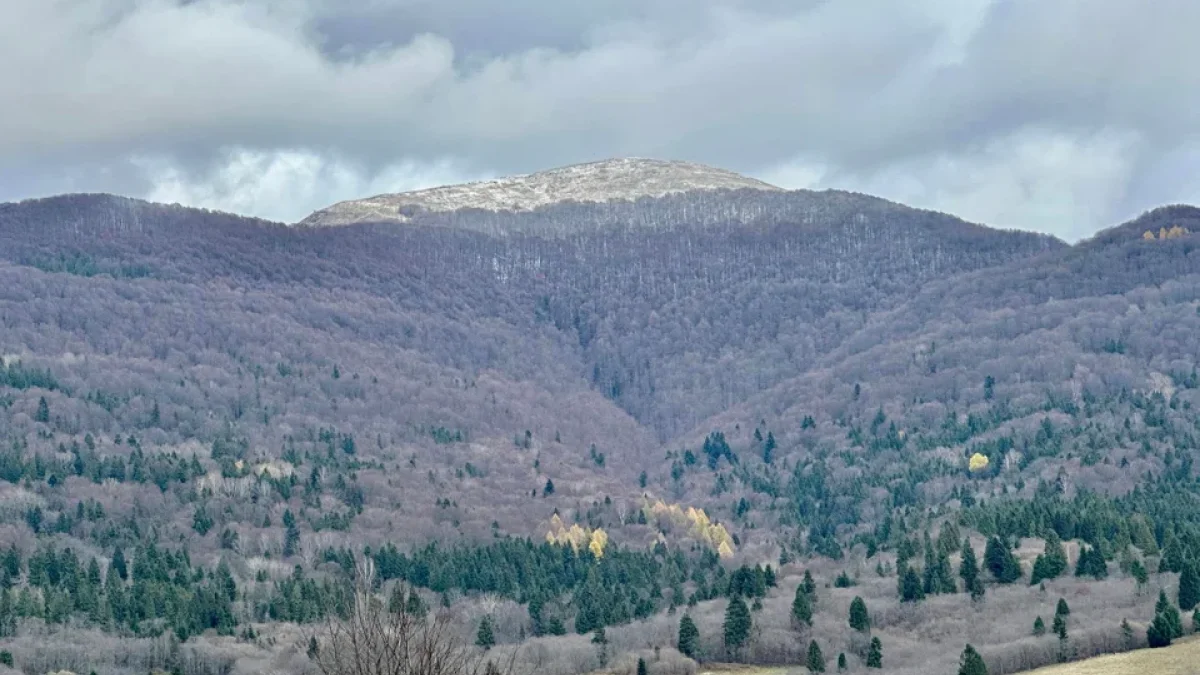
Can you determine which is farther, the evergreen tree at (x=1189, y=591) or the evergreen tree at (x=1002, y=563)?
the evergreen tree at (x=1002, y=563)

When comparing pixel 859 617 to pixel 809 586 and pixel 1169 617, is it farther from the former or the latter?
pixel 1169 617

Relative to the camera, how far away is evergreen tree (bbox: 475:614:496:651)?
188m

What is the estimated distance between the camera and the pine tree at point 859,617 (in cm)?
18138

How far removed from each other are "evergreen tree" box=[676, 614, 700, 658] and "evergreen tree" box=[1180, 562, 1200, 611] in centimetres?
4385

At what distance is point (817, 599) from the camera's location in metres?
192

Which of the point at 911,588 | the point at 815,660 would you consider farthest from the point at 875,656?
the point at 911,588

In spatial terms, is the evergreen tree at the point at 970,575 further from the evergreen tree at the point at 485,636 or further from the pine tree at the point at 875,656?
the evergreen tree at the point at 485,636

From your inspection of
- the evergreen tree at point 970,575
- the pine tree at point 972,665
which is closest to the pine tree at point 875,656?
the evergreen tree at point 970,575

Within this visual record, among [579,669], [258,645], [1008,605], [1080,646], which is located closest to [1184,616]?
[1080,646]

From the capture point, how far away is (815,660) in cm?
17125

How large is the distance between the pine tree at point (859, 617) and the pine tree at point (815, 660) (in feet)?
28.6

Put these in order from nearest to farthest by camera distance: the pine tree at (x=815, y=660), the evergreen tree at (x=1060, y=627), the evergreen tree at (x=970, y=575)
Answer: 1. the evergreen tree at (x=1060, y=627)
2. the pine tree at (x=815, y=660)
3. the evergreen tree at (x=970, y=575)

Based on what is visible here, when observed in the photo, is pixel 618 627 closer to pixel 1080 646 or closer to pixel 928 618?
pixel 928 618

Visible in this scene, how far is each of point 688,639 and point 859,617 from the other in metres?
15.8
